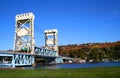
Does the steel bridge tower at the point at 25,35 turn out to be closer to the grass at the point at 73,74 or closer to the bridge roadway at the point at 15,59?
the bridge roadway at the point at 15,59

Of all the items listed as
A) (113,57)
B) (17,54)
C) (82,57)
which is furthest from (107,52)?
(17,54)

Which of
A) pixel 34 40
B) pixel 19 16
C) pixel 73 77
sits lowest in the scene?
pixel 73 77

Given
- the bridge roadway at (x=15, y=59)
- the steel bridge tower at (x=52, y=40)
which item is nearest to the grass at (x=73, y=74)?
the bridge roadway at (x=15, y=59)

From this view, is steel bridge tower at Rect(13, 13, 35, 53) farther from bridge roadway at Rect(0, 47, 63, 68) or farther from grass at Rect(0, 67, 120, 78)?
grass at Rect(0, 67, 120, 78)

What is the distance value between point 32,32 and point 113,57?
81.9m

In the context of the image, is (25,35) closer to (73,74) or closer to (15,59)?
(15,59)

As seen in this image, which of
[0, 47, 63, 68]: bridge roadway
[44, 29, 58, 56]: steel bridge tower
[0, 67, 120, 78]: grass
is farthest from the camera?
[44, 29, 58, 56]: steel bridge tower

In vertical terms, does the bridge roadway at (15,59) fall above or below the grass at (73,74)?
above

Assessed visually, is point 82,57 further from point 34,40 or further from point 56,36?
point 34,40

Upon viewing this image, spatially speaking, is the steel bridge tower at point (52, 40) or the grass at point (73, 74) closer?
the grass at point (73, 74)

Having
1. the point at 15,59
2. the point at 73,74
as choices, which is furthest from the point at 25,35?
the point at 73,74

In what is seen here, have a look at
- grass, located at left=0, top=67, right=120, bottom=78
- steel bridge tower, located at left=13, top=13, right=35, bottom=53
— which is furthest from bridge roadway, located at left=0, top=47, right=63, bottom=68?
grass, located at left=0, top=67, right=120, bottom=78

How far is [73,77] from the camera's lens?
87.3ft

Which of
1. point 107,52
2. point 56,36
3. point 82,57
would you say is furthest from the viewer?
point 82,57
